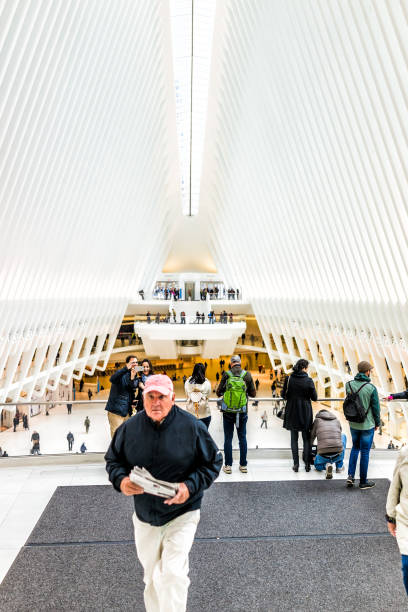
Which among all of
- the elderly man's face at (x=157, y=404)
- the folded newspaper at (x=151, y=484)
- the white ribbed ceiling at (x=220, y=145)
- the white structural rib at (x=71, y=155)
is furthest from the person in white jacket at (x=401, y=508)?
the white structural rib at (x=71, y=155)

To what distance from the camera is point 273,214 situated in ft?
58.7

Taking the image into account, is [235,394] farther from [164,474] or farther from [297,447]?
[164,474]

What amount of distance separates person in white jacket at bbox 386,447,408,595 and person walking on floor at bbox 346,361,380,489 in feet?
5.94

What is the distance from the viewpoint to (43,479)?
4883 mm

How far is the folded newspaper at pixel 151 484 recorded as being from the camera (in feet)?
7.97

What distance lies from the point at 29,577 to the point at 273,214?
16.3m

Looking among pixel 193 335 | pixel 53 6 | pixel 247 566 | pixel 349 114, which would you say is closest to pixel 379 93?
pixel 349 114

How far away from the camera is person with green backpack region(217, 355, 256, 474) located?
16.1 feet

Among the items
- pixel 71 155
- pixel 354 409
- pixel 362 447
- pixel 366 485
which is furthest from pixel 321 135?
pixel 366 485

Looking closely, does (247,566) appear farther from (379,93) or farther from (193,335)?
(193,335)

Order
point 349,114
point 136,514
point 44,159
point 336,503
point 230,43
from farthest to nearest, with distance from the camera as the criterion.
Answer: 1. point 230,43
2. point 44,159
3. point 349,114
4. point 336,503
5. point 136,514

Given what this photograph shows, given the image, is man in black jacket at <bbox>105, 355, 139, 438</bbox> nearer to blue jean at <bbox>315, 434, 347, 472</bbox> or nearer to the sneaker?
blue jean at <bbox>315, 434, 347, 472</bbox>

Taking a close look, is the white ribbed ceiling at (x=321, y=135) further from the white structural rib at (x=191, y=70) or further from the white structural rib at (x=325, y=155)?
the white structural rib at (x=191, y=70)

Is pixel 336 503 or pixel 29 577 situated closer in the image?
pixel 29 577
